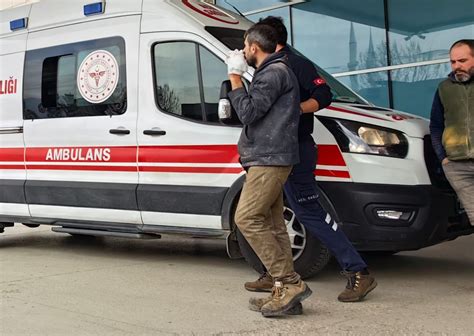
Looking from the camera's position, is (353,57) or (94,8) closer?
(94,8)

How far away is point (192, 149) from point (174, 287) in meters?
1.10

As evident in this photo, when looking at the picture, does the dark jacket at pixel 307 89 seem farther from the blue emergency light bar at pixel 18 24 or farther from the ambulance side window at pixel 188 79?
the blue emergency light bar at pixel 18 24

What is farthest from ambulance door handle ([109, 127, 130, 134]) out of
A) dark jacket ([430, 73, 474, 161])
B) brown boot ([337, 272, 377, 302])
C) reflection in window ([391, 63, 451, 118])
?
reflection in window ([391, 63, 451, 118])

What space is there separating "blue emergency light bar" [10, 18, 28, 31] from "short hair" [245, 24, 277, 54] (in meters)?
3.43

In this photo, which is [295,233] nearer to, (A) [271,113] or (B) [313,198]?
(B) [313,198]

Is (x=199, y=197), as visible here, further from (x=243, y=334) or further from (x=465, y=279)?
(x=465, y=279)

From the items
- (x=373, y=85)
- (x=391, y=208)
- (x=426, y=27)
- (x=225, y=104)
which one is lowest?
(x=391, y=208)

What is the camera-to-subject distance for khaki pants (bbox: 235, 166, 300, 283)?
395 cm

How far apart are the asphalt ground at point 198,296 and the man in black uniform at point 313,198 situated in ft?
0.57

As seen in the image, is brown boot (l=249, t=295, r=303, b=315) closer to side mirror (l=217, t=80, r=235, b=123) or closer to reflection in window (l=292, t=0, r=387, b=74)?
side mirror (l=217, t=80, r=235, b=123)

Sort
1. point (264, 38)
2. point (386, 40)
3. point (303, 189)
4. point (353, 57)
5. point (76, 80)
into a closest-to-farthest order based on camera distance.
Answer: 1. point (264, 38)
2. point (303, 189)
3. point (76, 80)
4. point (386, 40)
5. point (353, 57)

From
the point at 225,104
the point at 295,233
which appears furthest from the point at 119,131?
the point at 295,233

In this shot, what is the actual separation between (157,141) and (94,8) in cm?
153

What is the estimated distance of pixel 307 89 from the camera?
14.4 feet
